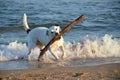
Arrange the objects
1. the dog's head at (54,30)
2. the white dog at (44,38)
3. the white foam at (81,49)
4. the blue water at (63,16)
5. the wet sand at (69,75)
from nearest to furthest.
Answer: the wet sand at (69,75)
the dog's head at (54,30)
the white dog at (44,38)
the white foam at (81,49)
the blue water at (63,16)

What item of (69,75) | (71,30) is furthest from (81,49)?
(71,30)

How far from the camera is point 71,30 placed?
13852 millimetres

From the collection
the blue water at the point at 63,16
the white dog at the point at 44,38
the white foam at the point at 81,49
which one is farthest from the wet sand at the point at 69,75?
the blue water at the point at 63,16

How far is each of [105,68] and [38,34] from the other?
7.84 feet

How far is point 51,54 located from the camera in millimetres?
9688

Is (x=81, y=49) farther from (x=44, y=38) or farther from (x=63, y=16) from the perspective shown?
(x=63, y=16)

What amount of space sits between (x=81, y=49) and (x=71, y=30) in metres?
3.75

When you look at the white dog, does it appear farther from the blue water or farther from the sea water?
the blue water

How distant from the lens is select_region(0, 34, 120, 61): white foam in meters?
9.77

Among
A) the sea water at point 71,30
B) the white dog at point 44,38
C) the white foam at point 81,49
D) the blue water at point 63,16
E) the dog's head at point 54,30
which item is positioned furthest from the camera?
the blue water at point 63,16

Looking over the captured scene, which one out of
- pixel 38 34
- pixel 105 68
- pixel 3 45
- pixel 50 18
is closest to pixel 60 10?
pixel 50 18

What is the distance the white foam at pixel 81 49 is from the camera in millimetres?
9773

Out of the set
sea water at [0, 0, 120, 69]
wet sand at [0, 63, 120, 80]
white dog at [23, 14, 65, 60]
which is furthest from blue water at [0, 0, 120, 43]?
wet sand at [0, 63, 120, 80]

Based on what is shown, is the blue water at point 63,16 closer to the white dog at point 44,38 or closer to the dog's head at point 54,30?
the white dog at point 44,38
